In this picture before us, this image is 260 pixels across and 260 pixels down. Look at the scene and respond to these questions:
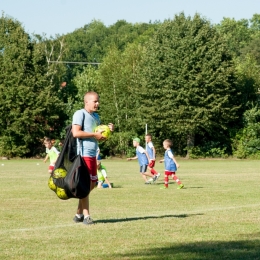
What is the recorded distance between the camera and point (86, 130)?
37.1 feet

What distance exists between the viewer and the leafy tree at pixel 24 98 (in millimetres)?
60594

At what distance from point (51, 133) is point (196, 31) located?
15779 mm

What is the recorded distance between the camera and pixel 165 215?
12891 millimetres

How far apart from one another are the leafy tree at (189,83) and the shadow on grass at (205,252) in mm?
46787

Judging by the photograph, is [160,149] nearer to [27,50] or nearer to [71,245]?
[27,50]

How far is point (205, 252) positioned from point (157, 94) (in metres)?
49.6

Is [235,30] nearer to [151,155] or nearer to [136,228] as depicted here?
[151,155]

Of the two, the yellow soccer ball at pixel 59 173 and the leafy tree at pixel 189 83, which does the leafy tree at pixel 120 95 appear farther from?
the yellow soccer ball at pixel 59 173

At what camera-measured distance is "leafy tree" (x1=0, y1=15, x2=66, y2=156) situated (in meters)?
60.6

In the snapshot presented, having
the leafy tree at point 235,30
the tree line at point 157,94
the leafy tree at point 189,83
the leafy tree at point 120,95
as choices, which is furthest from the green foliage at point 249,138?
the leafy tree at point 235,30

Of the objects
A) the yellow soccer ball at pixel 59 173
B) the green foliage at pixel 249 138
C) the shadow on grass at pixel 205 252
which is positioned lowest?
the green foliage at pixel 249 138

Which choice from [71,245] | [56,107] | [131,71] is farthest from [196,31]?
[71,245]

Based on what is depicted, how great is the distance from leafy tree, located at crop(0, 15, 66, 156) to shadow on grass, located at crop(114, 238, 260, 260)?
51.8 metres

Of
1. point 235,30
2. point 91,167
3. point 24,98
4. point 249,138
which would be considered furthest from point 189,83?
point 235,30
